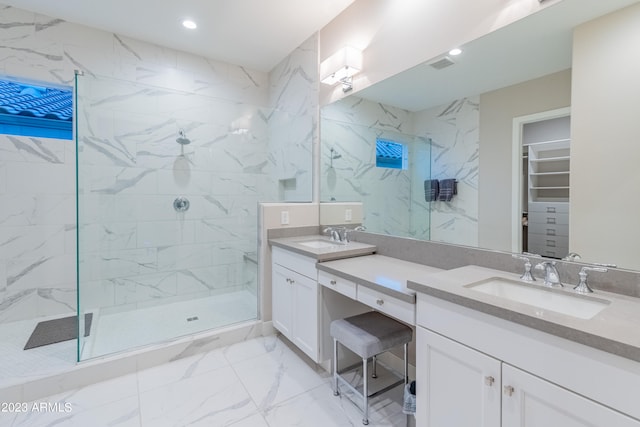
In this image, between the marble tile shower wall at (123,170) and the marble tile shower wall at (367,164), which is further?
the marble tile shower wall at (123,170)

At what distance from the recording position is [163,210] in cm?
297

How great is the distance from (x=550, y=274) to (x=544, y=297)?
0.35ft

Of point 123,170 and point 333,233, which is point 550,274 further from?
point 123,170

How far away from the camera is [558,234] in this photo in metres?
1.32

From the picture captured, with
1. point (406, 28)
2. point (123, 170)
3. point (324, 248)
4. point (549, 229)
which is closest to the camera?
point (549, 229)

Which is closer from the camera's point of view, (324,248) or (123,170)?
(324,248)

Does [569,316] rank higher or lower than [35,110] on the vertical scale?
lower

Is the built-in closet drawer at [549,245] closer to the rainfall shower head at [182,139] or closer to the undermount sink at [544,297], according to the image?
the undermount sink at [544,297]

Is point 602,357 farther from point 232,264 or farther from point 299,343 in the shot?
point 232,264

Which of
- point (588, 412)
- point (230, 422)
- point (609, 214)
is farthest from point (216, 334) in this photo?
point (609, 214)

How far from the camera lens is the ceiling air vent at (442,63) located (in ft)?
5.68

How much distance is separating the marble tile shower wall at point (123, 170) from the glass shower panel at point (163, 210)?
12 millimetres

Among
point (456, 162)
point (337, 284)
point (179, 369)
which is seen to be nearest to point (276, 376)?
point (179, 369)

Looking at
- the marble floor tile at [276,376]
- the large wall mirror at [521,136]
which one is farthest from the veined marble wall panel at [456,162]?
the marble floor tile at [276,376]
